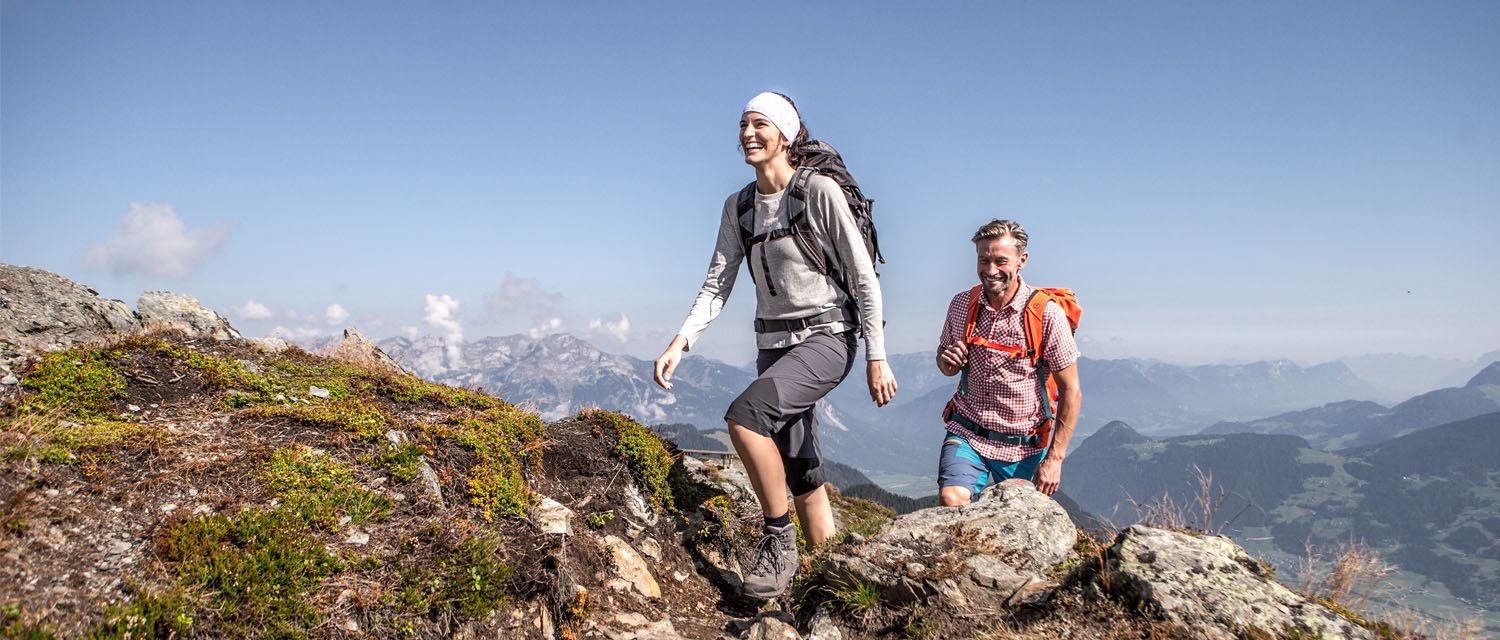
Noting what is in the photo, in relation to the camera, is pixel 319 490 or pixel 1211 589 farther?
pixel 319 490

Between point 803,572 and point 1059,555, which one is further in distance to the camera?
point 803,572

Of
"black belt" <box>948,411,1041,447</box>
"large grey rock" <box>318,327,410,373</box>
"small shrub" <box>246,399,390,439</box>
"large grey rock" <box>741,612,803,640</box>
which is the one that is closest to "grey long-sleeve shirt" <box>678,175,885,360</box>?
"black belt" <box>948,411,1041,447</box>

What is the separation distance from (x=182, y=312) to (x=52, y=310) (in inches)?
135

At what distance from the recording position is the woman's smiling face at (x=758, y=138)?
5.50m

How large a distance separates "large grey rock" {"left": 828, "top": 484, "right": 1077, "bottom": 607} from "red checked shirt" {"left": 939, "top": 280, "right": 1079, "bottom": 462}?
60cm

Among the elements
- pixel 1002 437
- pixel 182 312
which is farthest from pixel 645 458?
pixel 182 312

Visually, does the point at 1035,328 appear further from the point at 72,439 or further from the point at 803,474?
the point at 72,439

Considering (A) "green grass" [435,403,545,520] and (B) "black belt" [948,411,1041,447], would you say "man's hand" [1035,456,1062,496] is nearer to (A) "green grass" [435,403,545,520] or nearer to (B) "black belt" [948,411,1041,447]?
(B) "black belt" [948,411,1041,447]

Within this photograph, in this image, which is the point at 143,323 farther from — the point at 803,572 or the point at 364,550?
the point at 803,572

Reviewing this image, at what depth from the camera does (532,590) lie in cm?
552

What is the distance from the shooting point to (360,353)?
533 inches

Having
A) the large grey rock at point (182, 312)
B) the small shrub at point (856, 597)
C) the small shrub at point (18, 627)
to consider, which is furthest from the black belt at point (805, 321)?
the large grey rock at point (182, 312)

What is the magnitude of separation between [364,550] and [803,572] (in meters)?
3.39

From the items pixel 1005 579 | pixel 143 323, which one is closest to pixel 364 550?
pixel 1005 579
